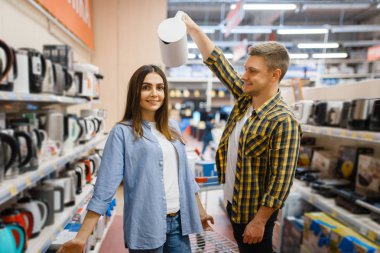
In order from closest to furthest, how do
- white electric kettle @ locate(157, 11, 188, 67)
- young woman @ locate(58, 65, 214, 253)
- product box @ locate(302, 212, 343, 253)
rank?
young woman @ locate(58, 65, 214, 253) → white electric kettle @ locate(157, 11, 188, 67) → product box @ locate(302, 212, 343, 253)

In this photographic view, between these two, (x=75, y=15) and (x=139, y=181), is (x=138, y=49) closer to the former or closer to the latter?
(x=75, y=15)

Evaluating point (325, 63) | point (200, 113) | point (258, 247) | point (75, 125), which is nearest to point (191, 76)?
point (200, 113)

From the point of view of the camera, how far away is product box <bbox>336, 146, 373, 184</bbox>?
2316 millimetres

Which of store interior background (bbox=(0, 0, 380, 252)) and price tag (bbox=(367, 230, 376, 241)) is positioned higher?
store interior background (bbox=(0, 0, 380, 252))

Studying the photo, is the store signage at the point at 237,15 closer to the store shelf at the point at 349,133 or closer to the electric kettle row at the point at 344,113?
the electric kettle row at the point at 344,113

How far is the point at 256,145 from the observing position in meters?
1.47

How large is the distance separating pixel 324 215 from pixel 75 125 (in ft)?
7.28

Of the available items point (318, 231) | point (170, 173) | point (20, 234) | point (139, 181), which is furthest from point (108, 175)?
point (318, 231)

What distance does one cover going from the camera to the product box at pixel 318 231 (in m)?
2.12

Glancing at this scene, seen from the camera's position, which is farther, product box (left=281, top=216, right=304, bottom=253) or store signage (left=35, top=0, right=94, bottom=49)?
store signage (left=35, top=0, right=94, bottom=49)

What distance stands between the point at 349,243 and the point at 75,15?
3.53 meters

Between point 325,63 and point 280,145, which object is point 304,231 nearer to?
point 280,145

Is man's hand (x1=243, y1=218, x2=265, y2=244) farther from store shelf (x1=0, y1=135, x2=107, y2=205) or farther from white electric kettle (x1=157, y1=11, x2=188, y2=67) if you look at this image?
store shelf (x1=0, y1=135, x2=107, y2=205)

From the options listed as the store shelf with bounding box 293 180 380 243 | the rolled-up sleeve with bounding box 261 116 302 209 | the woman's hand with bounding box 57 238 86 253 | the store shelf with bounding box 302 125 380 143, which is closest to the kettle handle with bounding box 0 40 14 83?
the woman's hand with bounding box 57 238 86 253
